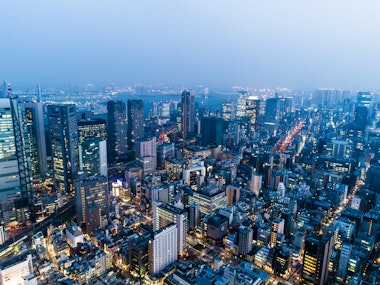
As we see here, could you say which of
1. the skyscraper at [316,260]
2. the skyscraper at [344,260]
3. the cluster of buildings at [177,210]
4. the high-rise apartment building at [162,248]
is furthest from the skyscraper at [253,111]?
the high-rise apartment building at [162,248]

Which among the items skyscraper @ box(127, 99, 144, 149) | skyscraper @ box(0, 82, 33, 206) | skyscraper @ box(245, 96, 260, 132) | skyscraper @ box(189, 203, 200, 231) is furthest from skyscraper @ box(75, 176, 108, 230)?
skyscraper @ box(245, 96, 260, 132)

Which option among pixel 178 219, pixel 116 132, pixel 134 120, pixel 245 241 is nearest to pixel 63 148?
pixel 116 132

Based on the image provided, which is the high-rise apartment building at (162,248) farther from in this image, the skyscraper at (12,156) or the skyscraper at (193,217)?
the skyscraper at (12,156)

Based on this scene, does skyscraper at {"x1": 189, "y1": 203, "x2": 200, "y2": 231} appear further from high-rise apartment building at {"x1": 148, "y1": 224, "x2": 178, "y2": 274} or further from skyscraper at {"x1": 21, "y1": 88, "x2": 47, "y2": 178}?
skyscraper at {"x1": 21, "y1": 88, "x2": 47, "y2": 178}

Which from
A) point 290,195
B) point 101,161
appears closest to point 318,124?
point 290,195

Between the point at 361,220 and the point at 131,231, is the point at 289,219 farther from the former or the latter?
the point at 131,231

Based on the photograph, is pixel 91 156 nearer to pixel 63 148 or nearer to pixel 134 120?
pixel 63 148
